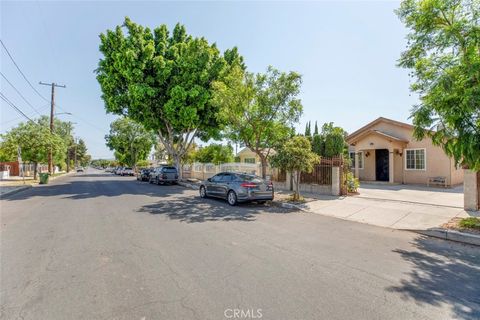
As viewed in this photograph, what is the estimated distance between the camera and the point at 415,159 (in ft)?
61.5

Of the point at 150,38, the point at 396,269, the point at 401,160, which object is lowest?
the point at 396,269

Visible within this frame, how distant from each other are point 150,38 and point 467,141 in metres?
21.0

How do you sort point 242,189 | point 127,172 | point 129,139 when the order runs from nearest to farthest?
point 242,189, point 127,172, point 129,139

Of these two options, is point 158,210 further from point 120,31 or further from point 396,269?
point 120,31

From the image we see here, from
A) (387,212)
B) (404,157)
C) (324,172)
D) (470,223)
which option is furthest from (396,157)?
(470,223)

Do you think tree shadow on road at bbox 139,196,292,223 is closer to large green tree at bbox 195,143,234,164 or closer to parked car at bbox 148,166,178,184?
parked car at bbox 148,166,178,184

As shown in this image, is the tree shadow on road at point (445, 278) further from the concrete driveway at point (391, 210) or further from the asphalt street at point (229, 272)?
the concrete driveway at point (391, 210)

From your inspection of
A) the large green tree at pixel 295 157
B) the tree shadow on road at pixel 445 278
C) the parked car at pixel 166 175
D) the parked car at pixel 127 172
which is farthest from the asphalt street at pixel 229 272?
the parked car at pixel 127 172

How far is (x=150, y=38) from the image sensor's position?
20250 mm

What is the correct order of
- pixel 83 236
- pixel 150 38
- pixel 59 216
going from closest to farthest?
pixel 83 236 → pixel 59 216 → pixel 150 38

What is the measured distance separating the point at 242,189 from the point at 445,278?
7464 mm

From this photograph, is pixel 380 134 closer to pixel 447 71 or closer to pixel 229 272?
pixel 447 71

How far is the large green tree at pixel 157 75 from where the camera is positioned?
1838 centimetres

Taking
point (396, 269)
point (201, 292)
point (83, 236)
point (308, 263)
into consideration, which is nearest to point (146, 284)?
point (201, 292)
